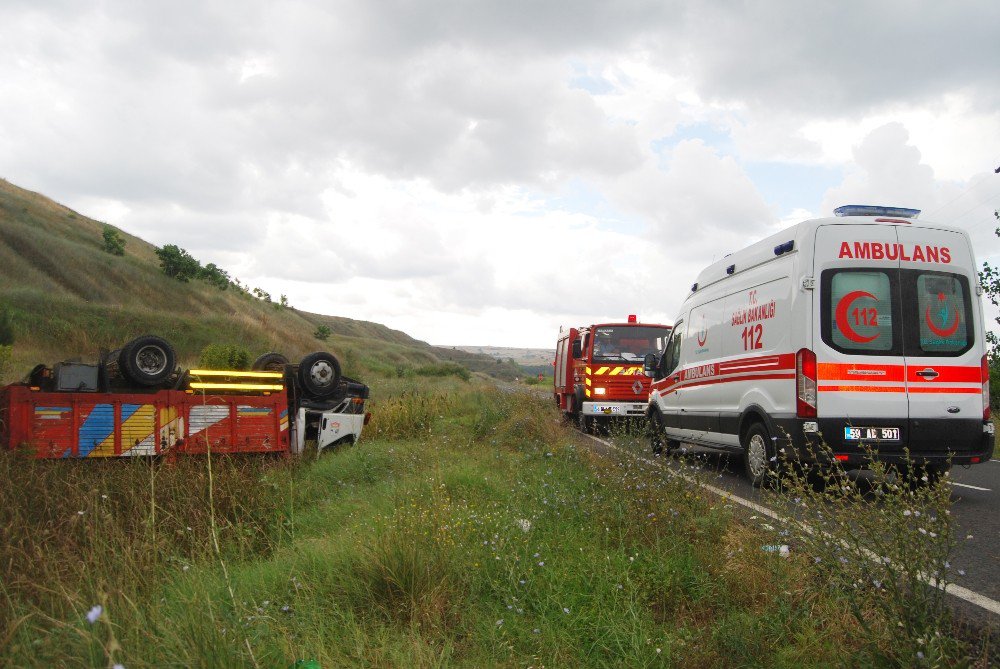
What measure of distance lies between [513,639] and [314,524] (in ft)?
10.0

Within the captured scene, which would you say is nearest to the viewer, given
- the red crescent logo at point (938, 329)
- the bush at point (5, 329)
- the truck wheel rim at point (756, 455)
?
the red crescent logo at point (938, 329)

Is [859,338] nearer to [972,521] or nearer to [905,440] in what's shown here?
[905,440]

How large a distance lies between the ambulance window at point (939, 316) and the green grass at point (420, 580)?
354 centimetres

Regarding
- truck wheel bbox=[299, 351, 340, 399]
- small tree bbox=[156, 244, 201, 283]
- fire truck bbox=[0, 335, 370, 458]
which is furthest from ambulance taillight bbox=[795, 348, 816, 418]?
small tree bbox=[156, 244, 201, 283]

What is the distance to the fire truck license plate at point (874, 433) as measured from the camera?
7141 mm

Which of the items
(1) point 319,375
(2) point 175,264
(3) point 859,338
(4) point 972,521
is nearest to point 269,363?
(1) point 319,375

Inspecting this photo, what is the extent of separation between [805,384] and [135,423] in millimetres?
6822

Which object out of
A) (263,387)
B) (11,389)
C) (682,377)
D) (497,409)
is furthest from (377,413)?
(11,389)

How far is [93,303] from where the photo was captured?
34500 millimetres

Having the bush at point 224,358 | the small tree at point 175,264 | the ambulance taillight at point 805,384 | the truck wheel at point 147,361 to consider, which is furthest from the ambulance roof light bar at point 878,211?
the small tree at point 175,264

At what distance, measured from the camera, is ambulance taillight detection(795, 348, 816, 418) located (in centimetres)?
723

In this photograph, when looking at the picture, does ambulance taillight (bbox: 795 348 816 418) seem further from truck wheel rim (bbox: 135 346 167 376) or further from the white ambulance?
truck wheel rim (bbox: 135 346 167 376)

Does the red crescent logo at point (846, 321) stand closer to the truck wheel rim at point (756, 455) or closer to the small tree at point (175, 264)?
the truck wheel rim at point (756, 455)

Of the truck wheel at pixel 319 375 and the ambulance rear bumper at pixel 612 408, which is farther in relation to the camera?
the ambulance rear bumper at pixel 612 408
